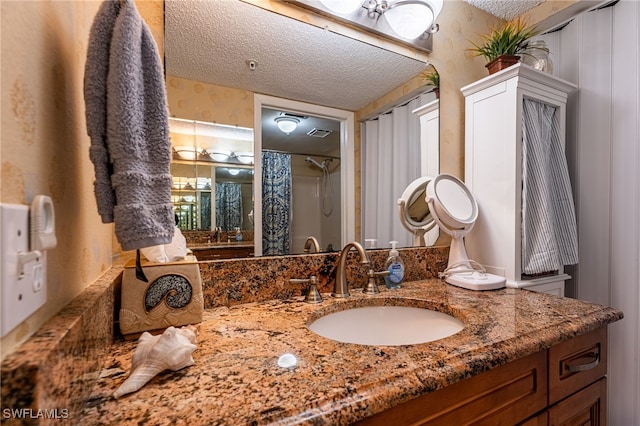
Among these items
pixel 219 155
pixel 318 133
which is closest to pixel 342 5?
pixel 318 133

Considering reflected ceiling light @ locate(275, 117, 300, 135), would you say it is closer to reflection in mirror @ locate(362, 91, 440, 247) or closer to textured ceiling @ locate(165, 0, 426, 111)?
textured ceiling @ locate(165, 0, 426, 111)

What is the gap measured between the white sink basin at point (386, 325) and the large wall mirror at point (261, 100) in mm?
282

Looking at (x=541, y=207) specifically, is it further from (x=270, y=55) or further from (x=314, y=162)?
(x=270, y=55)

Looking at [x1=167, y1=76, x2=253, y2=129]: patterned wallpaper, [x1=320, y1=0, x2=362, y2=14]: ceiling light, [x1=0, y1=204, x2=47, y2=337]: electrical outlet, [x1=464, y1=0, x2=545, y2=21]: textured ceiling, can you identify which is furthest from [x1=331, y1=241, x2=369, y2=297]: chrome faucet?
[x1=464, y1=0, x2=545, y2=21]: textured ceiling

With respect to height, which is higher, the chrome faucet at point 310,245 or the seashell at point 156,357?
the chrome faucet at point 310,245

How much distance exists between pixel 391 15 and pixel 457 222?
3.01 feet

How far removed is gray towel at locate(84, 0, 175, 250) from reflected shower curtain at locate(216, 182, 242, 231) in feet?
1.62

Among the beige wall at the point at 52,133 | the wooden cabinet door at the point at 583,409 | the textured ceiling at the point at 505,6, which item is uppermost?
the textured ceiling at the point at 505,6

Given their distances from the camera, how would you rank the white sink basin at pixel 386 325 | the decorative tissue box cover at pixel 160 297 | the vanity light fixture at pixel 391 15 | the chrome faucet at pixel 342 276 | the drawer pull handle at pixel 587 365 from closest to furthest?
1. the decorative tissue box cover at pixel 160 297
2. the drawer pull handle at pixel 587 365
3. the white sink basin at pixel 386 325
4. the chrome faucet at pixel 342 276
5. the vanity light fixture at pixel 391 15

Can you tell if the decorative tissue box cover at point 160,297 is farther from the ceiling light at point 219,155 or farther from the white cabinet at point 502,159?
the white cabinet at point 502,159

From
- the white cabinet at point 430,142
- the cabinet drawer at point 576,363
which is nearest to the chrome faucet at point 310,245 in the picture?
the white cabinet at point 430,142

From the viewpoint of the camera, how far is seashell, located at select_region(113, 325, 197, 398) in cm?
47

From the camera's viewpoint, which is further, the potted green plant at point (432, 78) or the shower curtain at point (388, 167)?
the potted green plant at point (432, 78)

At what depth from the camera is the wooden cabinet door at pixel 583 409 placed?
2.44ft
